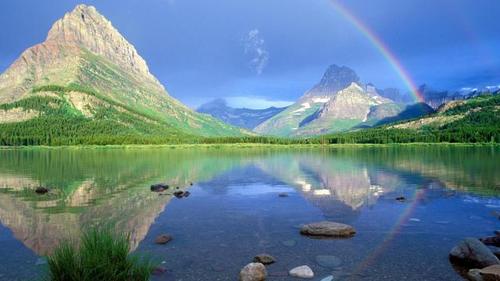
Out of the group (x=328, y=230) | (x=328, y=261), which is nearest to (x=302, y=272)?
(x=328, y=261)

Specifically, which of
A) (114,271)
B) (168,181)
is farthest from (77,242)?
(168,181)

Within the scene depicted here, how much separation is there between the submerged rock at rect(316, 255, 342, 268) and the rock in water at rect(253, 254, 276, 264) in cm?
295

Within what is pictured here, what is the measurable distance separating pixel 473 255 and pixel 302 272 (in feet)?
34.6

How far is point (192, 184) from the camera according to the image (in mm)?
70750

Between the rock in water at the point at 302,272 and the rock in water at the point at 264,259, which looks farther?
the rock in water at the point at 264,259

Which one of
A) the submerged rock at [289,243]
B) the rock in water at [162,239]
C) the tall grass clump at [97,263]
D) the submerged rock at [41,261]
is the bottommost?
the submerged rock at [289,243]

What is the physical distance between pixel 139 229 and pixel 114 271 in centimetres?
1843

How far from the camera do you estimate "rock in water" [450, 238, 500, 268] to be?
24234 mm

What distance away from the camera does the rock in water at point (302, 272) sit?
76.7ft

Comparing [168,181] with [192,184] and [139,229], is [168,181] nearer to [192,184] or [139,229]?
[192,184]

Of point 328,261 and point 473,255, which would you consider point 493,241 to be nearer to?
point 473,255

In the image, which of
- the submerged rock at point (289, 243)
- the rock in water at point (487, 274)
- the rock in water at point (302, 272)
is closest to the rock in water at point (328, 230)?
the submerged rock at point (289, 243)

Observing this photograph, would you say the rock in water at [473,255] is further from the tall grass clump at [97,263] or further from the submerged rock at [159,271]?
the tall grass clump at [97,263]

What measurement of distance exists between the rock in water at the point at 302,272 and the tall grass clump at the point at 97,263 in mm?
8986
